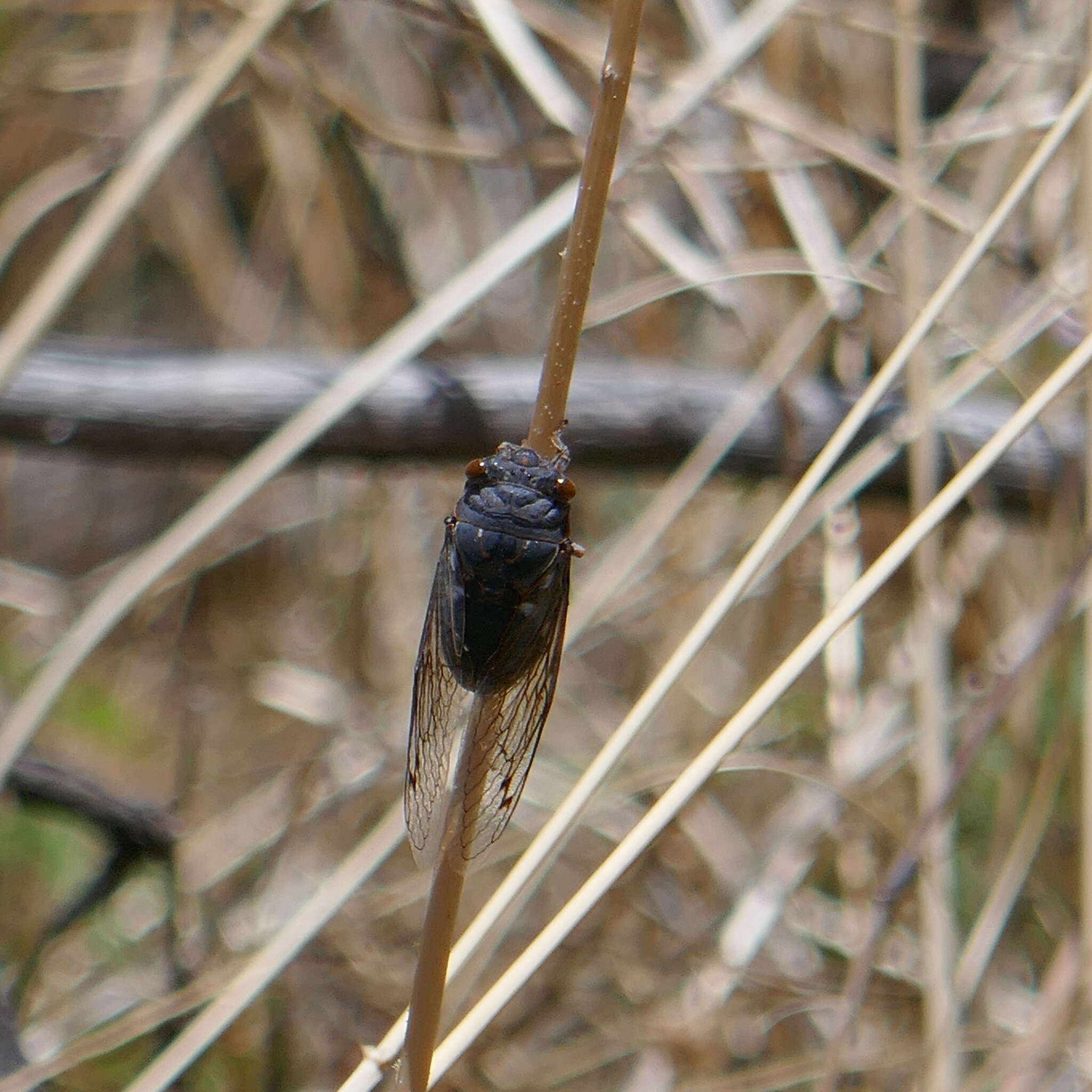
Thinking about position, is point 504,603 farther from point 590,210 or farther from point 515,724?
point 590,210

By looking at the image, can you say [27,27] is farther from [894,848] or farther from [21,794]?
[894,848]

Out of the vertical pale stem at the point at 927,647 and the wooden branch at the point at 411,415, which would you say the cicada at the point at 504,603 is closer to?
the vertical pale stem at the point at 927,647

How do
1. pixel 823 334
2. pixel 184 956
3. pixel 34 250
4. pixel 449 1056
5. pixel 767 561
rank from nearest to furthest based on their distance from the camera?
pixel 449 1056 < pixel 767 561 < pixel 184 956 < pixel 823 334 < pixel 34 250

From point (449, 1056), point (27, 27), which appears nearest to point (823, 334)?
point (449, 1056)

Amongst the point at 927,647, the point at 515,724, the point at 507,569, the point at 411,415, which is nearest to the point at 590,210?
the point at 507,569

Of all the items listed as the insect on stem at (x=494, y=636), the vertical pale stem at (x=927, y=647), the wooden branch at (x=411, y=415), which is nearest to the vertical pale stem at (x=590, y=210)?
the insect on stem at (x=494, y=636)

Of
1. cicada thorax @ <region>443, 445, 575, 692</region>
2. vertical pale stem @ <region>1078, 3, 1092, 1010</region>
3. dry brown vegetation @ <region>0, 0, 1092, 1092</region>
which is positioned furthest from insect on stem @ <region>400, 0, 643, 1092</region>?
vertical pale stem @ <region>1078, 3, 1092, 1010</region>

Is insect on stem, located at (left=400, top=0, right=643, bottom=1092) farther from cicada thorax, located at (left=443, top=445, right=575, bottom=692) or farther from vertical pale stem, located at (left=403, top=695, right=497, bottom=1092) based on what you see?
vertical pale stem, located at (left=403, top=695, right=497, bottom=1092)
